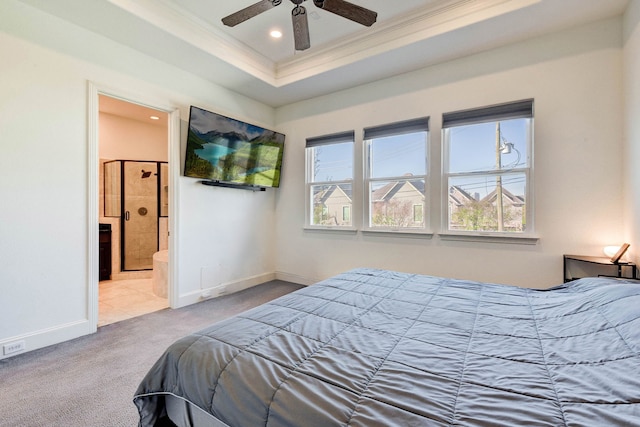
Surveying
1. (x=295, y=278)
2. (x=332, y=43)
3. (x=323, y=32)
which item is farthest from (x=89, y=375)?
(x=332, y=43)

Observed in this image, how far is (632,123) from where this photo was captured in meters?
2.33

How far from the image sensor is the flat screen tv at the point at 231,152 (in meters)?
3.44

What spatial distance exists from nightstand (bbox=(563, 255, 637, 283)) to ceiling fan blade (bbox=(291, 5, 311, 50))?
2.98m

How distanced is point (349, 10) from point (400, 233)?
2.40 meters

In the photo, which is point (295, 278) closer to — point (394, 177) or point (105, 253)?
point (394, 177)

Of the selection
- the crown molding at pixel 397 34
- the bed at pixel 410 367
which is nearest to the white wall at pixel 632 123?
the crown molding at pixel 397 34

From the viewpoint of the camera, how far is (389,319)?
146 cm

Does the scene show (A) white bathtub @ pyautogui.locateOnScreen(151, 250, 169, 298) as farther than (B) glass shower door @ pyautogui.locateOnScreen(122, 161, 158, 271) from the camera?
No

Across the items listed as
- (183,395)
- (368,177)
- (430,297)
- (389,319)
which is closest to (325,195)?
(368,177)

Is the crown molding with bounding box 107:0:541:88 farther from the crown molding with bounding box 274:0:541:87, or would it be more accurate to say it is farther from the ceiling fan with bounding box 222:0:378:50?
the ceiling fan with bounding box 222:0:378:50

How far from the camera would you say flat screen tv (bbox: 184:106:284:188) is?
11.3ft

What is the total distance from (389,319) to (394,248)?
2252 mm

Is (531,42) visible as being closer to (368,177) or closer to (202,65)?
(368,177)

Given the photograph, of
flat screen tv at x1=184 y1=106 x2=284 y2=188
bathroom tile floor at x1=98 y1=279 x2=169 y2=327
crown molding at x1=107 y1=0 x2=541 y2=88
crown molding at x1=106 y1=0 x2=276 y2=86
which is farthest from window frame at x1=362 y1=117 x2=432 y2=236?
bathroom tile floor at x1=98 y1=279 x2=169 y2=327
